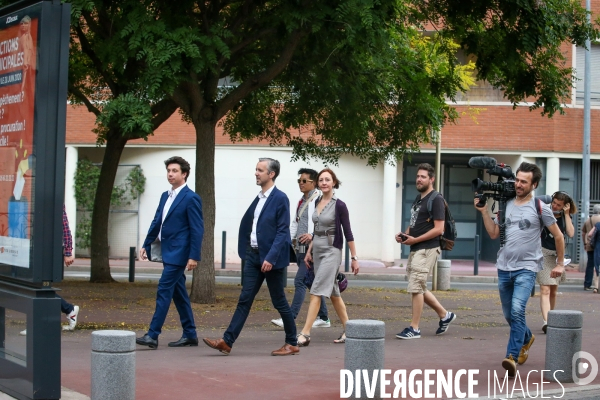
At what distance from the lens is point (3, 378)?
22.3 feet

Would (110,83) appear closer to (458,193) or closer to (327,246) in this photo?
(327,246)

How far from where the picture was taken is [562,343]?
25.3ft

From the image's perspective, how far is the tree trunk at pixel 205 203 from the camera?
Result: 43.8 feet

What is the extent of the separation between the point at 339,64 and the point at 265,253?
255 inches

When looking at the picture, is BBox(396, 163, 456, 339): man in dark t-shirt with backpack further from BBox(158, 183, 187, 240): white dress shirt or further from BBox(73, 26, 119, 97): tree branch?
BBox(73, 26, 119, 97): tree branch

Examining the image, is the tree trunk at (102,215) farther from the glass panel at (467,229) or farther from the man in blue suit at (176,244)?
the glass panel at (467,229)

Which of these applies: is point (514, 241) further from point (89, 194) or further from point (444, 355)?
point (89, 194)

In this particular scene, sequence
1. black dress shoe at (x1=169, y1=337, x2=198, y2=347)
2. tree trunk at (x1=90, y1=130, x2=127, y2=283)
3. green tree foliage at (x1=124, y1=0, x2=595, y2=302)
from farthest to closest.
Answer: tree trunk at (x1=90, y1=130, x2=127, y2=283), green tree foliage at (x1=124, y1=0, x2=595, y2=302), black dress shoe at (x1=169, y1=337, x2=198, y2=347)

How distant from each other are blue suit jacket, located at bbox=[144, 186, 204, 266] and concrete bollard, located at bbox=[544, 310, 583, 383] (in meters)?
3.60

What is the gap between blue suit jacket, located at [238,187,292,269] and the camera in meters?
8.57

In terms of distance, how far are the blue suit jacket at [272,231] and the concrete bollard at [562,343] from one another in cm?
257

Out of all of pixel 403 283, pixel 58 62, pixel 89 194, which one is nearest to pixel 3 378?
pixel 58 62

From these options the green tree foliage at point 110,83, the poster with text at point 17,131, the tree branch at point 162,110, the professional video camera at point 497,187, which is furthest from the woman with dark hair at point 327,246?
the tree branch at point 162,110

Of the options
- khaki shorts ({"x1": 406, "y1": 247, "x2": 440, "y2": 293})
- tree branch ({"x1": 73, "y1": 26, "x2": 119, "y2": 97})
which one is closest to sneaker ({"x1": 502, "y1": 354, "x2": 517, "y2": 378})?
khaki shorts ({"x1": 406, "y1": 247, "x2": 440, "y2": 293})
